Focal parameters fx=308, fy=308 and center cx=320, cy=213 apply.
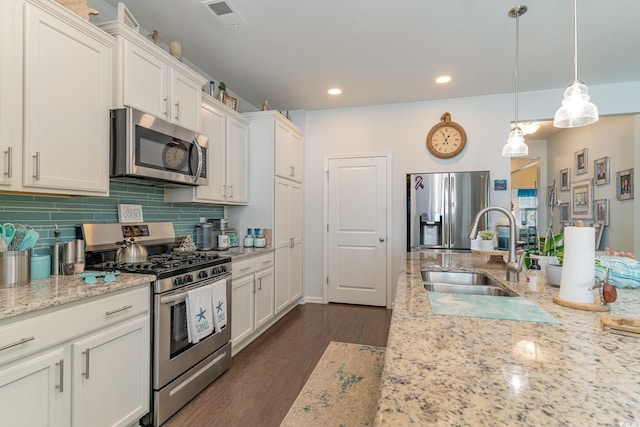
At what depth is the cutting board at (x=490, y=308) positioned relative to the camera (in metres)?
1.10

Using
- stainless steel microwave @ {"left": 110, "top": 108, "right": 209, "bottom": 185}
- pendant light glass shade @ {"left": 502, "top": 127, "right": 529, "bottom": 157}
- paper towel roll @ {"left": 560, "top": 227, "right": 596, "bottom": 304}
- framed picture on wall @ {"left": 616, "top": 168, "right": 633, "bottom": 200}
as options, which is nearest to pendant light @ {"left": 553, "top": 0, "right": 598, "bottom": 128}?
paper towel roll @ {"left": 560, "top": 227, "right": 596, "bottom": 304}

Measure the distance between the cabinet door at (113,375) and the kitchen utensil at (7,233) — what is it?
1.95 feet

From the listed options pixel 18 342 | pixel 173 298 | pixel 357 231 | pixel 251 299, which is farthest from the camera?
pixel 357 231

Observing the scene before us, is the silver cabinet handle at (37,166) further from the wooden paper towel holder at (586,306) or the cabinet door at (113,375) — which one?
the wooden paper towel holder at (586,306)

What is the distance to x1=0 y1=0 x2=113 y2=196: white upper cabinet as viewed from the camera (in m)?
1.41

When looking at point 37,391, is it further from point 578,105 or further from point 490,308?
point 578,105

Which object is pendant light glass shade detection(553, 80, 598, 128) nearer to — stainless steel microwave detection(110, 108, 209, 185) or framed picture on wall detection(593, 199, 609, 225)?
stainless steel microwave detection(110, 108, 209, 185)

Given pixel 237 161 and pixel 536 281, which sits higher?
pixel 237 161

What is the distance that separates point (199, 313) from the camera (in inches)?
81.1

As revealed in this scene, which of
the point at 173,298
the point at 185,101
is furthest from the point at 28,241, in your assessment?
the point at 185,101

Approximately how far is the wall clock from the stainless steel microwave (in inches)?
111

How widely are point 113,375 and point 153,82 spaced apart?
1823 millimetres

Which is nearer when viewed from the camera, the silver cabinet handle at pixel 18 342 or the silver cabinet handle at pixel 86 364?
the silver cabinet handle at pixel 18 342

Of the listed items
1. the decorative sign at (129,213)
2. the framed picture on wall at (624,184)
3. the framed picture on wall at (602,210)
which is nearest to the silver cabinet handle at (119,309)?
the decorative sign at (129,213)
